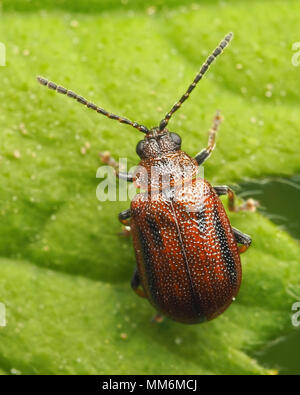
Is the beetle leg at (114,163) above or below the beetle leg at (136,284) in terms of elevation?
above

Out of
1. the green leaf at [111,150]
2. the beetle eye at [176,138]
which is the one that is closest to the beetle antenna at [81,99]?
the green leaf at [111,150]

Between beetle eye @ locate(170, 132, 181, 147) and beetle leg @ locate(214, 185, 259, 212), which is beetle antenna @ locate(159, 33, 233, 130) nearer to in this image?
beetle eye @ locate(170, 132, 181, 147)

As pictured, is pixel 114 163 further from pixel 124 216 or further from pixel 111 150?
pixel 124 216

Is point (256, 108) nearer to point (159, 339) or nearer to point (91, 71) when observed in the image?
point (91, 71)

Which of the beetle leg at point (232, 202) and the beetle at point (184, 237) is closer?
the beetle at point (184, 237)

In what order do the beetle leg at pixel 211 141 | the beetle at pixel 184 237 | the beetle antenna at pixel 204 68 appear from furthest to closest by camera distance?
the beetle leg at pixel 211 141, the beetle antenna at pixel 204 68, the beetle at pixel 184 237

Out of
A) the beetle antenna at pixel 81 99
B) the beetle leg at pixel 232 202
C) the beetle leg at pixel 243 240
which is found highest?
the beetle antenna at pixel 81 99

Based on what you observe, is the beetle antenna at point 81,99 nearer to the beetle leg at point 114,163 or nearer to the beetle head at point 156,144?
the beetle head at point 156,144
